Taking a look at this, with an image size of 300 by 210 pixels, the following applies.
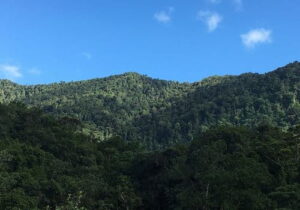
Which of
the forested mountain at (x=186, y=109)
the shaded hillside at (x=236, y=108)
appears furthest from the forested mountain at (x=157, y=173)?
the shaded hillside at (x=236, y=108)

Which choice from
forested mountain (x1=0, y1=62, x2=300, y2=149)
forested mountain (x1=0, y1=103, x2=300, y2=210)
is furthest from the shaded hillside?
forested mountain (x1=0, y1=103, x2=300, y2=210)

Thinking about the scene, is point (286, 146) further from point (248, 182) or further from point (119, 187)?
point (119, 187)

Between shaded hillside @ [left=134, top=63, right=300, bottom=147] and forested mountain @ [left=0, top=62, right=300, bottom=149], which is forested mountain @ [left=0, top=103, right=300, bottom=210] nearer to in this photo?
forested mountain @ [left=0, top=62, right=300, bottom=149]

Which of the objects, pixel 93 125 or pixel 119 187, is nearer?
pixel 119 187

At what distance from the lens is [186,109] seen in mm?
132375

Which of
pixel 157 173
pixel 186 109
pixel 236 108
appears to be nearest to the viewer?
pixel 157 173

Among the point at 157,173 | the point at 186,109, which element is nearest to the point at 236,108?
the point at 186,109

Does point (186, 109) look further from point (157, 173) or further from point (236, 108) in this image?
point (157, 173)

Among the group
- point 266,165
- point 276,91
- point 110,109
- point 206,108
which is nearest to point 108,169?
point 266,165

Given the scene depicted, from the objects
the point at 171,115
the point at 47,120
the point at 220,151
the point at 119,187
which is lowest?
the point at 119,187

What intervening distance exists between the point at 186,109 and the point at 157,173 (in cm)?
7525

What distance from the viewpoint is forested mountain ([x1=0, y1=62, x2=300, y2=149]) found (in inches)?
4505

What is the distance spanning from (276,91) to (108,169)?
77101mm

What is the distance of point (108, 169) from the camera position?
60906mm
